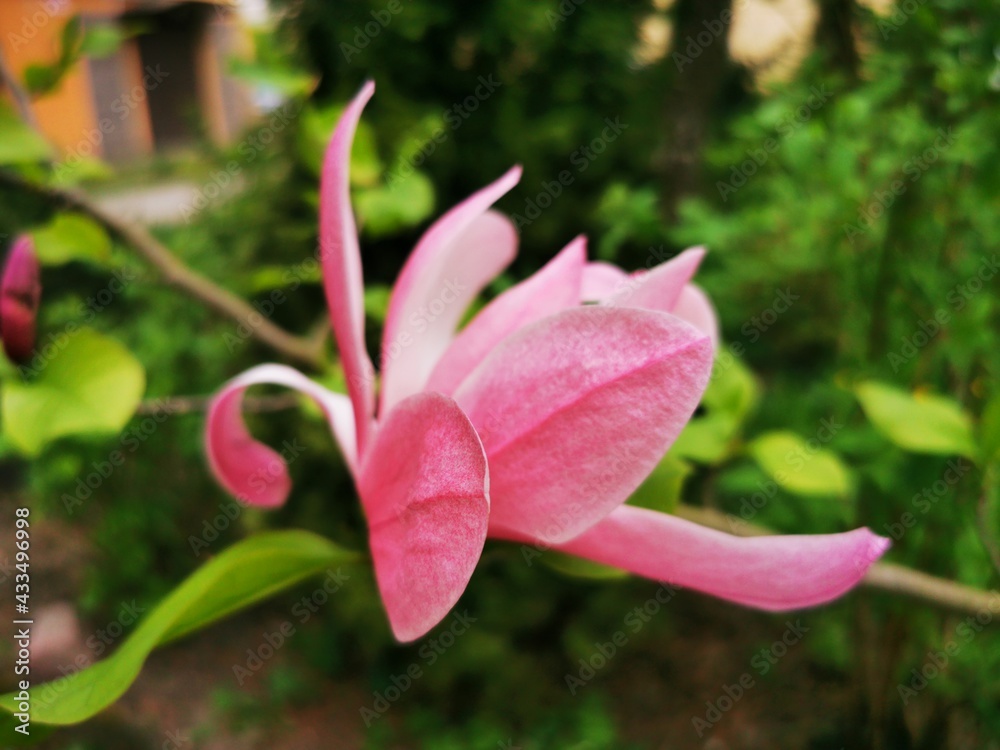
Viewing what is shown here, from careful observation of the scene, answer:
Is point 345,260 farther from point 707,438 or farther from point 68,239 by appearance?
point 68,239

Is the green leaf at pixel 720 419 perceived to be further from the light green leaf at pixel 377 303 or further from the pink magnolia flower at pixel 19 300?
the pink magnolia flower at pixel 19 300

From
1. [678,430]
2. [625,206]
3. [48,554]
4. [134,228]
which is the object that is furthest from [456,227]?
[48,554]

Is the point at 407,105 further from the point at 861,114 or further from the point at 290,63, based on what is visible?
the point at 861,114

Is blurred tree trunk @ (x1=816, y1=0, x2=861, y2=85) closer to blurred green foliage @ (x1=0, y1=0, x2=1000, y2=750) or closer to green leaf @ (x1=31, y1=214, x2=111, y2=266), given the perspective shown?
blurred green foliage @ (x1=0, y1=0, x2=1000, y2=750)

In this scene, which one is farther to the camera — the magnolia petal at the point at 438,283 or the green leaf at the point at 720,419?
the green leaf at the point at 720,419

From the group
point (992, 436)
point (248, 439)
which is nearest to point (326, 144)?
point (248, 439)

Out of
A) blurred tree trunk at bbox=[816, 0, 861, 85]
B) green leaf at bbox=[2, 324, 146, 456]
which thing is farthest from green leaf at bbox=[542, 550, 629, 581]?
blurred tree trunk at bbox=[816, 0, 861, 85]

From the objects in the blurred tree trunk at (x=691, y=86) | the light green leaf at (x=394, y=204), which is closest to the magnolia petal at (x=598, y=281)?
the light green leaf at (x=394, y=204)
